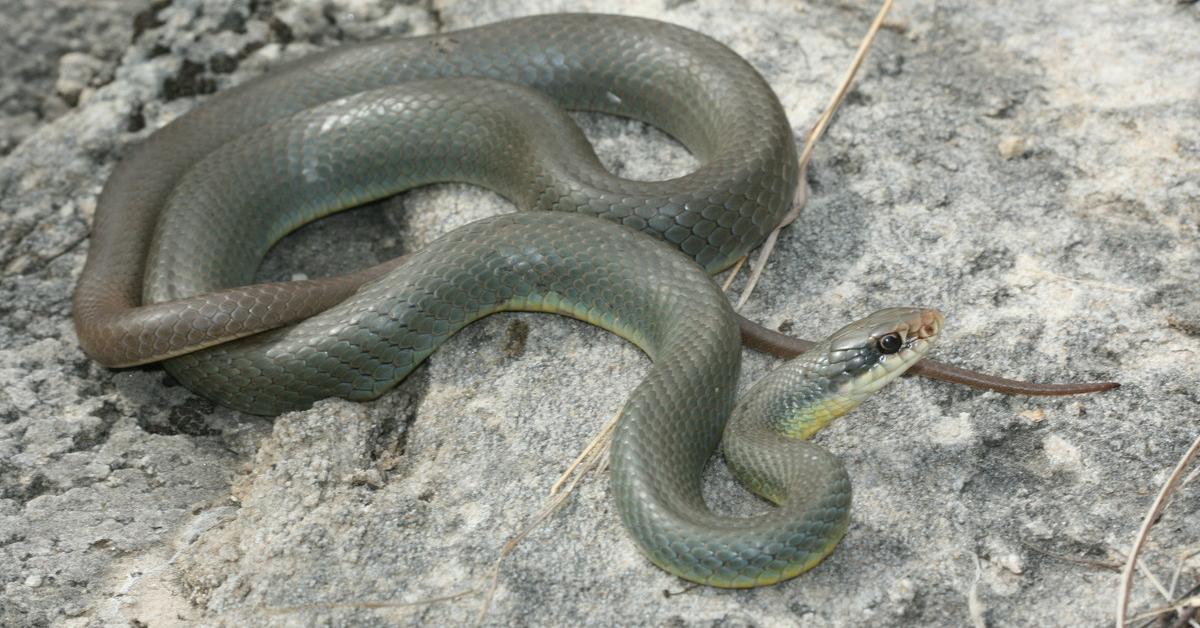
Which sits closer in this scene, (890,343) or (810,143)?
(890,343)

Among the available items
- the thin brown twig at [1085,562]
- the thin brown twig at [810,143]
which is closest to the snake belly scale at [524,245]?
the thin brown twig at [810,143]

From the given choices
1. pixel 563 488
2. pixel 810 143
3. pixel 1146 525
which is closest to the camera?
pixel 1146 525

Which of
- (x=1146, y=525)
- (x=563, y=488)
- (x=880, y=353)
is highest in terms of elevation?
(x=880, y=353)

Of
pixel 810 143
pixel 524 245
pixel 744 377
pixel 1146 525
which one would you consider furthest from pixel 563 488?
pixel 810 143

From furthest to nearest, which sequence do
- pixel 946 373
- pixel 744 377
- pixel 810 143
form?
pixel 810 143
pixel 744 377
pixel 946 373

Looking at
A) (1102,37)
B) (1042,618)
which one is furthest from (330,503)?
(1102,37)

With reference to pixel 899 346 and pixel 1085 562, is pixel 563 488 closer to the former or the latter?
pixel 899 346

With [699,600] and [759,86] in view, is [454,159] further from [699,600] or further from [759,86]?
[699,600]
